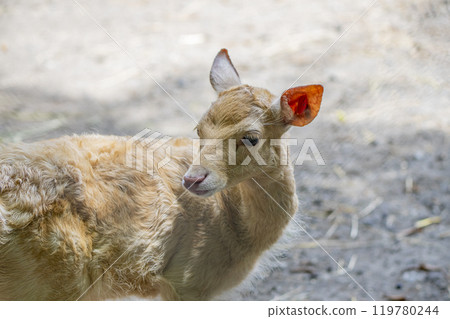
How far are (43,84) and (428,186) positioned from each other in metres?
3.84

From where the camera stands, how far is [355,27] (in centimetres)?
645

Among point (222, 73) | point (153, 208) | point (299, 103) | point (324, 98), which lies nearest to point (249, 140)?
point (299, 103)

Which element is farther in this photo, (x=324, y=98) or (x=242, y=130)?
(x=324, y=98)

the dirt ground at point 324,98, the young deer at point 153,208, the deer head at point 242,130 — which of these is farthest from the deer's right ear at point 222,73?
the dirt ground at point 324,98

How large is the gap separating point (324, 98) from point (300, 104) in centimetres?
326

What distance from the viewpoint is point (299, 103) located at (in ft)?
9.18

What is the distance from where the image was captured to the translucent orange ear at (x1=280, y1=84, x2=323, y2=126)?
2713 millimetres

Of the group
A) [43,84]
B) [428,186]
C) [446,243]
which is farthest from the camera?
[43,84]

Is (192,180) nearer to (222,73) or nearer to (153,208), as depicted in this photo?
(153,208)

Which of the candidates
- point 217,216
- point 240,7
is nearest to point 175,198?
point 217,216

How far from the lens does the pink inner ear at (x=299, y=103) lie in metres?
2.77
